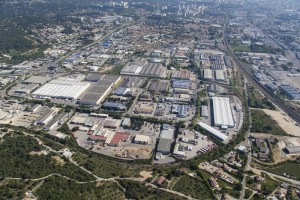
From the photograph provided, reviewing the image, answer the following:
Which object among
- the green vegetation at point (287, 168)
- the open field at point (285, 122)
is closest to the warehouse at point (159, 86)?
the open field at point (285, 122)

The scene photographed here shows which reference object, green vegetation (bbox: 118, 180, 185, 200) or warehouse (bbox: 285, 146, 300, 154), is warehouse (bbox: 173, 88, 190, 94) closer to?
warehouse (bbox: 285, 146, 300, 154)

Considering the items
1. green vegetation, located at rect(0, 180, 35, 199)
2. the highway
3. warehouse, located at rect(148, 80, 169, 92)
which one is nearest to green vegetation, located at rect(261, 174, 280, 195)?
the highway

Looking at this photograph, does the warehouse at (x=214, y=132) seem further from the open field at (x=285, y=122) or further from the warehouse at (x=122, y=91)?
the warehouse at (x=122, y=91)

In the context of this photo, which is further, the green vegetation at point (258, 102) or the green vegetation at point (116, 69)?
the green vegetation at point (116, 69)

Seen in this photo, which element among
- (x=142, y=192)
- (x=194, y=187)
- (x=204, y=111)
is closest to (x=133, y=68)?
(x=204, y=111)

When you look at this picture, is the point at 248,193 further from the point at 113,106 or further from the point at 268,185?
the point at 113,106

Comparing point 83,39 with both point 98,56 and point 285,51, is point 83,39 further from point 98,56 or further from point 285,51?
point 285,51
